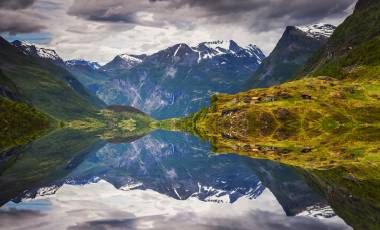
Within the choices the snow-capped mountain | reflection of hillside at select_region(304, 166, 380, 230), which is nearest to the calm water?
the snow-capped mountain

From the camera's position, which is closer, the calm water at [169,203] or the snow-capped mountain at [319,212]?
the calm water at [169,203]

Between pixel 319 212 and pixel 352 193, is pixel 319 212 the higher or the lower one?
the lower one

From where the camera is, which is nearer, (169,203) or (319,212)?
(319,212)

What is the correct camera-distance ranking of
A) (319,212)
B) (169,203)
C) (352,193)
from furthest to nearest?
1. (352,193)
2. (169,203)
3. (319,212)

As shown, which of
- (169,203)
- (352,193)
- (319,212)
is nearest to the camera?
(319,212)

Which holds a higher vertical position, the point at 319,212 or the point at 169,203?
the point at 169,203

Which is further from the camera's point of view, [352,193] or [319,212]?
[352,193]

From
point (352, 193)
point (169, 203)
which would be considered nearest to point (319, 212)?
point (352, 193)

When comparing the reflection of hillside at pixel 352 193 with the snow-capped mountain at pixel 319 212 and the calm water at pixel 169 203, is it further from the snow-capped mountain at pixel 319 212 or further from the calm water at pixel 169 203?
the calm water at pixel 169 203

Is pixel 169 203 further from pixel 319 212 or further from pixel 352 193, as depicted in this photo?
pixel 352 193

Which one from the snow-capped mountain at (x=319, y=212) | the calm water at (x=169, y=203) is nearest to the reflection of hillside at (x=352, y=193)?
the snow-capped mountain at (x=319, y=212)

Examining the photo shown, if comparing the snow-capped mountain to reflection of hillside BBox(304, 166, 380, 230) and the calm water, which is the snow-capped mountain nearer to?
the calm water

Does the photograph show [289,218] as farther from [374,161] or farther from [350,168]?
[374,161]

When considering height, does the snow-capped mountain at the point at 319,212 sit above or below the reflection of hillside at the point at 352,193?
below
